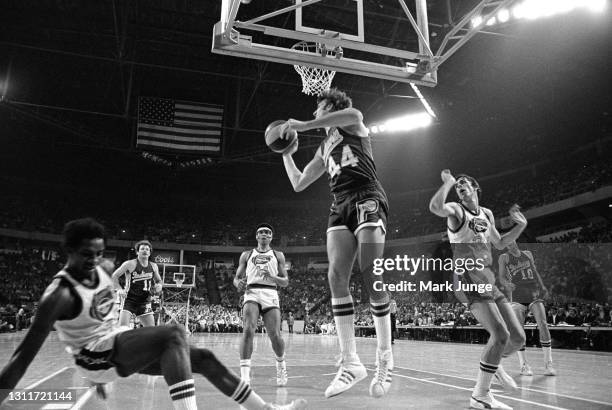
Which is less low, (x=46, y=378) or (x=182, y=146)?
(x=182, y=146)

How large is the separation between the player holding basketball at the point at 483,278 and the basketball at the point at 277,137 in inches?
67.8

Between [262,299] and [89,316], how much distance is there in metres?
4.29

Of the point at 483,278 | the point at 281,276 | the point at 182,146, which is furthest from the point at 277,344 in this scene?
the point at 182,146

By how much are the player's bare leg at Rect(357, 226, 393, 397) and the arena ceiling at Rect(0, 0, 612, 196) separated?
1059 centimetres

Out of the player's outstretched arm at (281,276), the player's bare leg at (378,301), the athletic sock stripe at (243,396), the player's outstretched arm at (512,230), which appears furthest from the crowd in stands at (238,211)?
the athletic sock stripe at (243,396)

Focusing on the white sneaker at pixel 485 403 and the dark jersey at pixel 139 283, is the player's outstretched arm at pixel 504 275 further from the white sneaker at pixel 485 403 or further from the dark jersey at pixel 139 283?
the dark jersey at pixel 139 283

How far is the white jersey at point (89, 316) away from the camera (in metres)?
3.06

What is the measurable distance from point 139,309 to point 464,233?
244 inches

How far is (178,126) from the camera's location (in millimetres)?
21000

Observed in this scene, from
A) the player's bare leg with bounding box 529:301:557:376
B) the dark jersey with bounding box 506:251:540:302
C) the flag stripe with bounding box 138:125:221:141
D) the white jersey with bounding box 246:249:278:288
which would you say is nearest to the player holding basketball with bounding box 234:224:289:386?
the white jersey with bounding box 246:249:278:288

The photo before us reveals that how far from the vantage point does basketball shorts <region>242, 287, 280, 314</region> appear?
727 centimetres

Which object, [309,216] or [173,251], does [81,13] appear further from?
[309,216]

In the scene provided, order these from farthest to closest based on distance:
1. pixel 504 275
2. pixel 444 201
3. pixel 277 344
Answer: pixel 504 275, pixel 277 344, pixel 444 201

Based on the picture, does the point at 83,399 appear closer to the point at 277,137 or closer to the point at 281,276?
the point at 281,276
